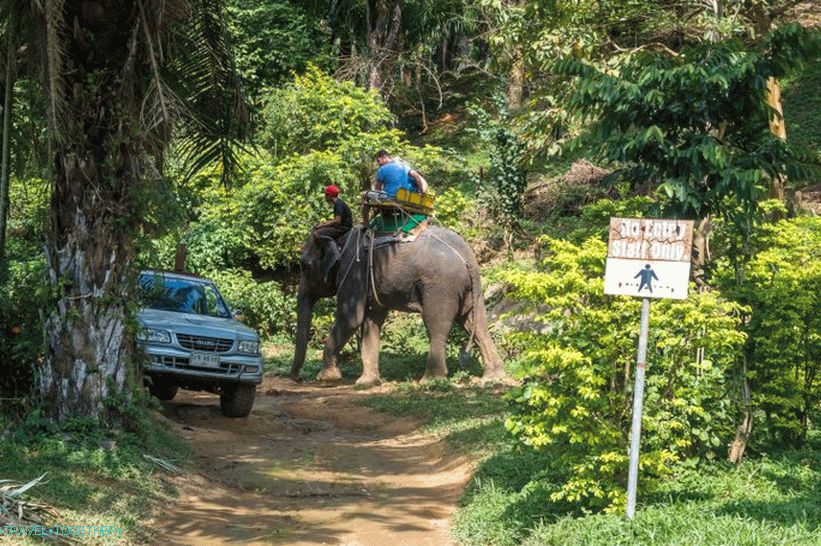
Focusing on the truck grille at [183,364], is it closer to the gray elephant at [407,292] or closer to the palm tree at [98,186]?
the palm tree at [98,186]

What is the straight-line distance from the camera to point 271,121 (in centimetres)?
2827

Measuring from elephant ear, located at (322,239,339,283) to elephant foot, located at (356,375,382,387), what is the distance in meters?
2.18

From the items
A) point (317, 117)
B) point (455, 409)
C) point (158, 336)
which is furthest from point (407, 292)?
point (317, 117)

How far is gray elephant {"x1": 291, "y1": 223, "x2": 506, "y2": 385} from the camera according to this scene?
17875 millimetres

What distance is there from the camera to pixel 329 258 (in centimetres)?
1952

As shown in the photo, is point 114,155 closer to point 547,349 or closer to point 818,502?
point 547,349

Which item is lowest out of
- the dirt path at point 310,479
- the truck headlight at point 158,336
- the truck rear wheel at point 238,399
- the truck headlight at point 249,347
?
the dirt path at point 310,479

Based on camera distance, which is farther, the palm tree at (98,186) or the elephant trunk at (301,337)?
the elephant trunk at (301,337)

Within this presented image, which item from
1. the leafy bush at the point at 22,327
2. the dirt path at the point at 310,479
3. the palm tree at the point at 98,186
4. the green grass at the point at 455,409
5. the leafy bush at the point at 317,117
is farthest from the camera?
the leafy bush at the point at 317,117

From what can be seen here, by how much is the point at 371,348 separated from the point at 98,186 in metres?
8.20

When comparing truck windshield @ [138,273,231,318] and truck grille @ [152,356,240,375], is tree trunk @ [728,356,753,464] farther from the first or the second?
truck windshield @ [138,273,231,318]

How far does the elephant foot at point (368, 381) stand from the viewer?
18125 millimetres

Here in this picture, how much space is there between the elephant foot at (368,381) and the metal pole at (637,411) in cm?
1019

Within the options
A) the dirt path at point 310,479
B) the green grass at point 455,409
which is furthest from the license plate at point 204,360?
the green grass at point 455,409
